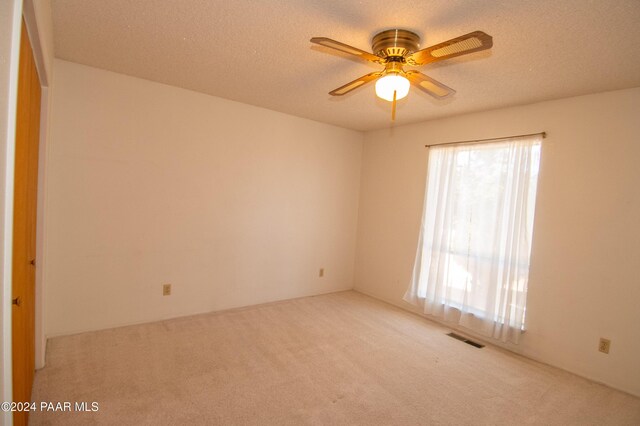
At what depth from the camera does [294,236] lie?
446 centimetres

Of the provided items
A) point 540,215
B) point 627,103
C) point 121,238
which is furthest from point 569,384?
point 121,238

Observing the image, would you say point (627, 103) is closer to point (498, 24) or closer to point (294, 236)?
point (498, 24)

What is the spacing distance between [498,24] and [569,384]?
2776mm

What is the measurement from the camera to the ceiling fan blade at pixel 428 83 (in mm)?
2074

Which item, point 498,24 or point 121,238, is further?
point 121,238

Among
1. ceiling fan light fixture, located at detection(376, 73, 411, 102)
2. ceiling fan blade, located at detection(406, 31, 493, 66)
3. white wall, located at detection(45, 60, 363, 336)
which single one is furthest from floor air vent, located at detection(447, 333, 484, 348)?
ceiling fan blade, located at detection(406, 31, 493, 66)

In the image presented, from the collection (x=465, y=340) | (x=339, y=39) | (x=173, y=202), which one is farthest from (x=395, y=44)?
(x=465, y=340)

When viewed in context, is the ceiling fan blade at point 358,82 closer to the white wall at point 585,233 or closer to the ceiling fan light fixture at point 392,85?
the ceiling fan light fixture at point 392,85

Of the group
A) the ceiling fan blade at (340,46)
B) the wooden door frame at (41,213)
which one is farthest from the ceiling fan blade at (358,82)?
the wooden door frame at (41,213)

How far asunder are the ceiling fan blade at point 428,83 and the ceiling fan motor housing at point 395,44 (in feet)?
0.44

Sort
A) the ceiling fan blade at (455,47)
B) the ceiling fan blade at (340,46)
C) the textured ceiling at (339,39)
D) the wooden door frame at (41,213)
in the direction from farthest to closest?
the wooden door frame at (41,213)
the textured ceiling at (339,39)
the ceiling fan blade at (340,46)
the ceiling fan blade at (455,47)

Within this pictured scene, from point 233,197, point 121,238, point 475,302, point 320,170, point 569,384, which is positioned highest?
point 320,170

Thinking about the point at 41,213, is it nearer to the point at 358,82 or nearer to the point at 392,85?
the point at 358,82

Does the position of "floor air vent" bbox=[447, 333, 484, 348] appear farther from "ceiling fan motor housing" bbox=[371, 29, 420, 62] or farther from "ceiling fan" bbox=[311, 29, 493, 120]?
"ceiling fan motor housing" bbox=[371, 29, 420, 62]
